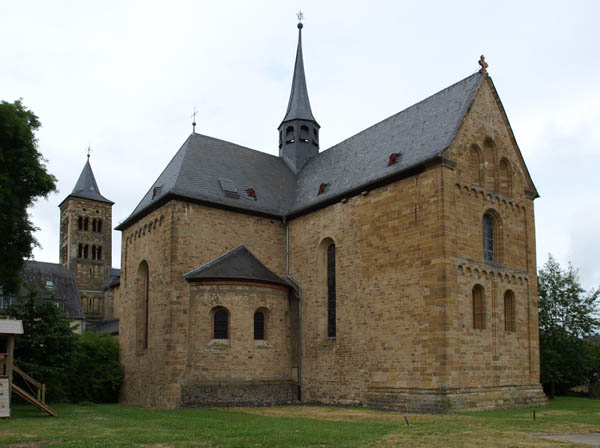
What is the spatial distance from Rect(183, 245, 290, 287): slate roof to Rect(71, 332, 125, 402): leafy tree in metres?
8.25

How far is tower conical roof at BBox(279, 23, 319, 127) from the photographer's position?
3850cm

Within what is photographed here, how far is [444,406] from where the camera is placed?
67.8 feet

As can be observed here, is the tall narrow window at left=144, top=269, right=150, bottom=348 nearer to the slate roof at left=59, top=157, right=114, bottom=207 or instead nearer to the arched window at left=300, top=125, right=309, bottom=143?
the arched window at left=300, top=125, right=309, bottom=143

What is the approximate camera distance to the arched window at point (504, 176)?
26.1 metres

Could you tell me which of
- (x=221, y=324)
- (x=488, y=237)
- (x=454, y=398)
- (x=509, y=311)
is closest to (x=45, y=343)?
(x=221, y=324)

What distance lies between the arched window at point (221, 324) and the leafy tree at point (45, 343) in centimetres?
722

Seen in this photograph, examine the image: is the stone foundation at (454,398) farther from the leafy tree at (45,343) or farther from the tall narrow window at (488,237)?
the leafy tree at (45,343)

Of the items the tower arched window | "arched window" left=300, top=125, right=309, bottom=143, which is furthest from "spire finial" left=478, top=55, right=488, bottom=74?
"arched window" left=300, top=125, right=309, bottom=143

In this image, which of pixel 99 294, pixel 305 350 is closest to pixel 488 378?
pixel 305 350

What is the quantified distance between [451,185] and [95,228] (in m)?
60.8

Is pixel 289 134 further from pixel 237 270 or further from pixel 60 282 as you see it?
pixel 60 282

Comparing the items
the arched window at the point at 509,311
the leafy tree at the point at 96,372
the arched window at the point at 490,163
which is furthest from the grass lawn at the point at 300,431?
the leafy tree at the point at 96,372

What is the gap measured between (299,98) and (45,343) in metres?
21.7

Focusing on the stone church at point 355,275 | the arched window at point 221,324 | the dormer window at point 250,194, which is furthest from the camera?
the dormer window at point 250,194
